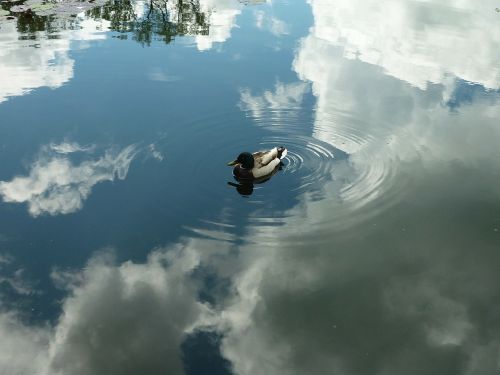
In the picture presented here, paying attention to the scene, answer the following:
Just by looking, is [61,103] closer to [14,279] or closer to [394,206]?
[14,279]

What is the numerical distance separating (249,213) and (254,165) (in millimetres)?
1428

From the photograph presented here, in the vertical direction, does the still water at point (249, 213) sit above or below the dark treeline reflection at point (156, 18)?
below

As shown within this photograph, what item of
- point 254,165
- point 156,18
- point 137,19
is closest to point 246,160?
point 254,165

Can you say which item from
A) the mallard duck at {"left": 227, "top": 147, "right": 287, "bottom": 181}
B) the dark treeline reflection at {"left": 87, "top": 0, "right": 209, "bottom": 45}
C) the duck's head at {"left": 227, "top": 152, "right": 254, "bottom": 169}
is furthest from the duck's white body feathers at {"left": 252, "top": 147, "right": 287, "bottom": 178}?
the dark treeline reflection at {"left": 87, "top": 0, "right": 209, "bottom": 45}

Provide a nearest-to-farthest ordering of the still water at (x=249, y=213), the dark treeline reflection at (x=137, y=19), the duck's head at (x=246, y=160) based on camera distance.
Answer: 1. the still water at (x=249, y=213)
2. the duck's head at (x=246, y=160)
3. the dark treeline reflection at (x=137, y=19)

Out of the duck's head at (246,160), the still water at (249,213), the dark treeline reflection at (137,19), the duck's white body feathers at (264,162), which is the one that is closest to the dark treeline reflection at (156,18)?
the dark treeline reflection at (137,19)

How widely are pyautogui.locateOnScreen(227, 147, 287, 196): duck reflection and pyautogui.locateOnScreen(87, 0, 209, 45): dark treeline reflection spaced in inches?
491

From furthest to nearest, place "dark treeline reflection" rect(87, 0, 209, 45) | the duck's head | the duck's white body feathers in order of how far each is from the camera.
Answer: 1. "dark treeline reflection" rect(87, 0, 209, 45)
2. the duck's white body feathers
3. the duck's head

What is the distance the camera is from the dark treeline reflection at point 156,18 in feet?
78.7

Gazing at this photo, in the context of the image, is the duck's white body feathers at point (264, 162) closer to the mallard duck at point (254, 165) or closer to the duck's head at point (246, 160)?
the mallard duck at point (254, 165)

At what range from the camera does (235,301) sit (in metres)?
9.11

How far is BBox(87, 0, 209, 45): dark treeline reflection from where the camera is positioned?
78.7ft

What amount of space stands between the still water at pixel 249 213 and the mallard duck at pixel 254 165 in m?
0.37

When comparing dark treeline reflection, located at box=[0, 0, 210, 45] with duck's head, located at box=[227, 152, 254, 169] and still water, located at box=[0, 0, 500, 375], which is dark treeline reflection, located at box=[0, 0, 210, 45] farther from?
duck's head, located at box=[227, 152, 254, 169]
